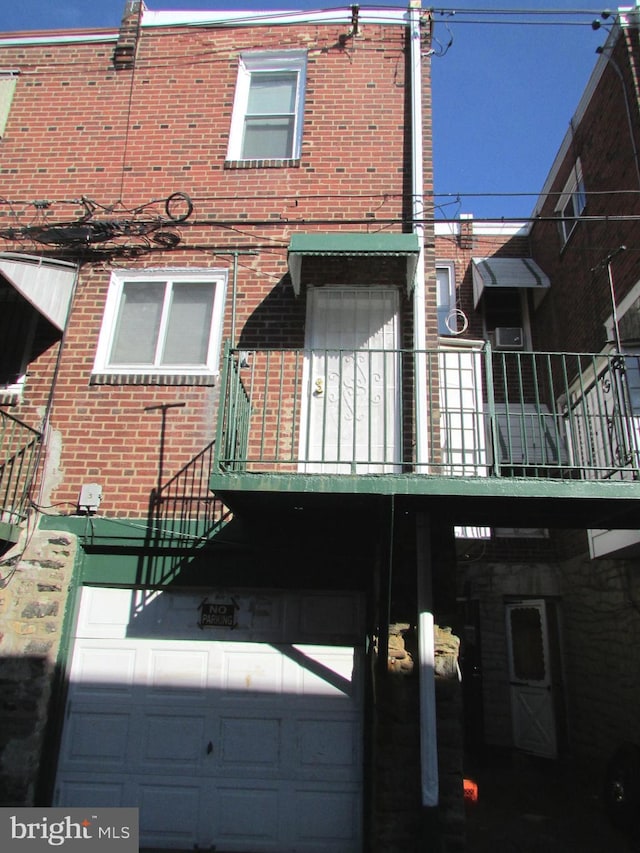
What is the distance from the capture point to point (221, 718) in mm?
5117

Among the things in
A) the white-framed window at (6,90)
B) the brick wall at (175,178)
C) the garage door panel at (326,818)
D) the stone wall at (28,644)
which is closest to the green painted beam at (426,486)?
the brick wall at (175,178)

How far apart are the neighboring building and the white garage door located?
0.02 m

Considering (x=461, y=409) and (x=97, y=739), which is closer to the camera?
(x=97, y=739)

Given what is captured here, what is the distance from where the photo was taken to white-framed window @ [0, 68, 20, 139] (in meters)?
7.26

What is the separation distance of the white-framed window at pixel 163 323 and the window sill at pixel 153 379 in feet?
0.12

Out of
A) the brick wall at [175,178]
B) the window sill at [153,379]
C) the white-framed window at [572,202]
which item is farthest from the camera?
the white-framed window at [572,202]

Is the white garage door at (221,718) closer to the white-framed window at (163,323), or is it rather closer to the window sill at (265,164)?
the white-framed window at (163,323)

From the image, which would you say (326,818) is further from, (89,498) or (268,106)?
(268,106)

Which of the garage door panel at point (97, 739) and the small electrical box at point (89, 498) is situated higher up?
the small electrical box at point (89, 498)

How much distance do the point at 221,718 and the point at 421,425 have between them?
302cm

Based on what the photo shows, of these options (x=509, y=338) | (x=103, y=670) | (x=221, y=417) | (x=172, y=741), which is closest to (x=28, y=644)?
(x=103, y=670)

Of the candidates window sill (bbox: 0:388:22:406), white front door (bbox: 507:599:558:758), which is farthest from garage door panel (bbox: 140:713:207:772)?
white front door (bbox: 507:599:558:758)

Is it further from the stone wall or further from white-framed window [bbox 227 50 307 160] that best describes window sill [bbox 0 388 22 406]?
white-framed window [bbox 227 50 307 160]

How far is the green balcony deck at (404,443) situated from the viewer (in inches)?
Answer: 172
